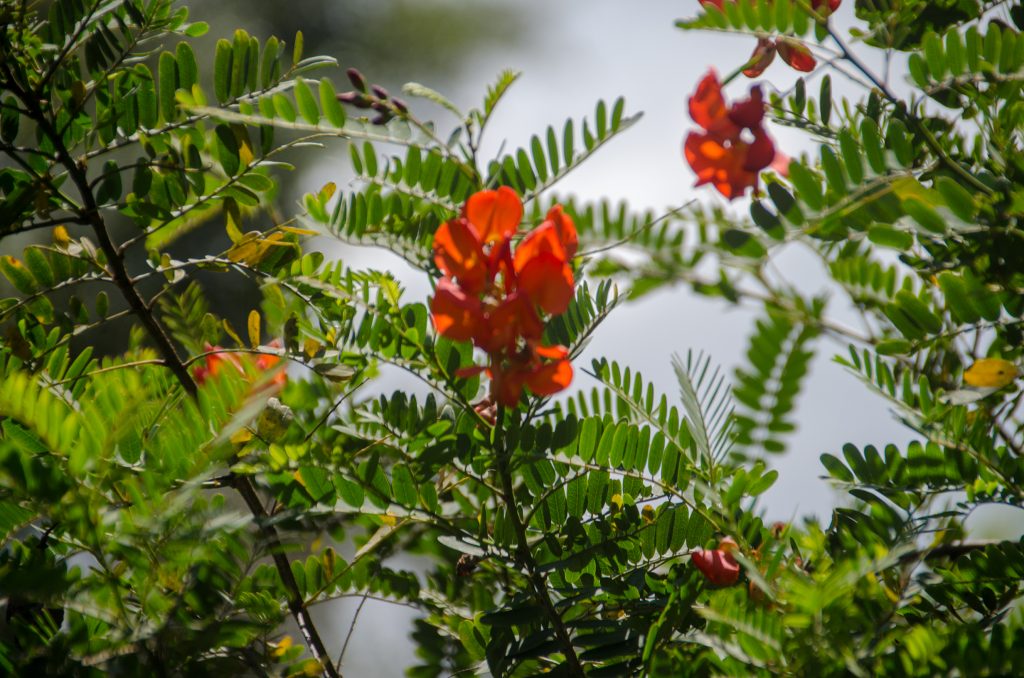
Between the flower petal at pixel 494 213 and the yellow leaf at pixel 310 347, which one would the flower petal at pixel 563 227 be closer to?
the flower petal at pixel 494 213

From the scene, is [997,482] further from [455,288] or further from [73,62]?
[73,62]

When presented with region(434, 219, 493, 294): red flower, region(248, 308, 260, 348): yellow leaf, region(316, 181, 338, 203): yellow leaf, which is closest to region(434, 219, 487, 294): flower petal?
region(434, 219, 493, 294): red flower

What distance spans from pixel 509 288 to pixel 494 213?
45mm

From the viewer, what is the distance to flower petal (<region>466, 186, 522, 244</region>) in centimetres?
53

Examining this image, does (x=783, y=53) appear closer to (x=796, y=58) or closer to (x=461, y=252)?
(x=796, y=58)

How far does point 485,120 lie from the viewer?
1.85 ft

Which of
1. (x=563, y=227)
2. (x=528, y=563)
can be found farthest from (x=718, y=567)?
(x=563, y=227)

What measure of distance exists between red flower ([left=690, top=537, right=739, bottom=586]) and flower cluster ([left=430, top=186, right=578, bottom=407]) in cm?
13

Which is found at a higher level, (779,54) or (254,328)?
(779,54)

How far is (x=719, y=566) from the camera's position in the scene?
52cm

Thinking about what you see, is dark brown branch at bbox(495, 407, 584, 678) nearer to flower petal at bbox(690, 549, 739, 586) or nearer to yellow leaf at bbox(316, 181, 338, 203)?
flower petal at bbox(690, 549, 739, 586)

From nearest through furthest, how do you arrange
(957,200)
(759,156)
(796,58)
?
(957,200)
(759,156)
(796,58)

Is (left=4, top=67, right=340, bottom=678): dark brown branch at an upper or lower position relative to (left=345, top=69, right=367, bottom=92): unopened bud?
lower

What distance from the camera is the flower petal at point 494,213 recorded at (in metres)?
0.53
